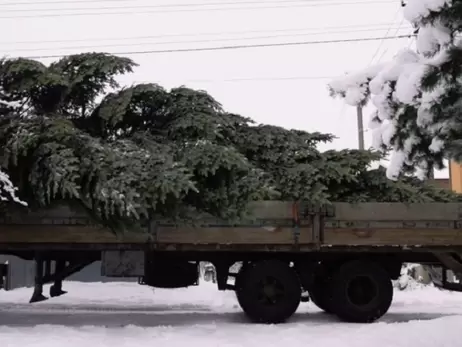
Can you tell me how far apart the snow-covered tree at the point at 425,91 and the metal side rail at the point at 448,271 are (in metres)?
4.25

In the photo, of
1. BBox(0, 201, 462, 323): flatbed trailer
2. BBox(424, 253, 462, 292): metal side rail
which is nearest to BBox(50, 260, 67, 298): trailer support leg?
BBox(0, 201, 462, 323): flatbed trailer

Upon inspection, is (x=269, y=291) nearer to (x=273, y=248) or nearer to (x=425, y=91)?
(x=273, y=248)

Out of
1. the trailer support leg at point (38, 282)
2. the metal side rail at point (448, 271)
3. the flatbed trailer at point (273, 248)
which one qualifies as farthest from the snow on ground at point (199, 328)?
the metal side rail at point (448, 271)

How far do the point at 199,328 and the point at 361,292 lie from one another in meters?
2.59

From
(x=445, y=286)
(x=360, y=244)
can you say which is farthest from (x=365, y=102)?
(x=445, y=286)

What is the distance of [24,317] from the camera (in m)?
9.38

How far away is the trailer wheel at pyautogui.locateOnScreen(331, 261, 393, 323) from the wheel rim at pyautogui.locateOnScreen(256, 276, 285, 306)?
2.77ft

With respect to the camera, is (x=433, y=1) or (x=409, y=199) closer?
(x=433, y=1)

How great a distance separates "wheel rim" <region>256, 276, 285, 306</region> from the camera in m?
8.71

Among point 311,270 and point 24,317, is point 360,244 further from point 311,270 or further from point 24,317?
point 24,317

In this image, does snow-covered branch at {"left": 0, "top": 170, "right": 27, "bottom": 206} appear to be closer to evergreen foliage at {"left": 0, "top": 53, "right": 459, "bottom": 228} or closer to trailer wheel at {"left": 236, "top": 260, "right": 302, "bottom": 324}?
evergreen foliage at {"left": 0, "top": 53, "right": 459, "bottom": 228}

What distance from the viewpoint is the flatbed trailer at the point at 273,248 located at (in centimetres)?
838

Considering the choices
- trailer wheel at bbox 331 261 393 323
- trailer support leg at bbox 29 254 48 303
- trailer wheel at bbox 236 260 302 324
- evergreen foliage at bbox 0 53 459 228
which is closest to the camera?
evergreen foliage at bbox 0 53 459 228

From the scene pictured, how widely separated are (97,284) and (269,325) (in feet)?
29.7
